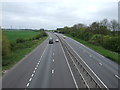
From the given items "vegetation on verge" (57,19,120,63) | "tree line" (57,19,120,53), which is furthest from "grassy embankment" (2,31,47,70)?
"tree line" (57,19,120,53)

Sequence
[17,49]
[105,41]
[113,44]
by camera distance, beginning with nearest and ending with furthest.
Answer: [113,44] < [105,41] < [17,49]

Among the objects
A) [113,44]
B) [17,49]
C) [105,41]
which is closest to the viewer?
[113,44]

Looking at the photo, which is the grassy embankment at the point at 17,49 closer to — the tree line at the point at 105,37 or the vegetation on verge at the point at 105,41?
the vegetation on verge at the point at 105,41

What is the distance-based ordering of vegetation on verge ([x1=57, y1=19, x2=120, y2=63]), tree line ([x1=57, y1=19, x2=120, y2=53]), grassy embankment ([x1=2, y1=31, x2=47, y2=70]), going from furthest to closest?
tree line ([x1=57, y1=19, x2=120, y2=53])
vegetation on verge ([x1=57, y1=19, x2=120, y2=63])
grassy embankment ([x1=2, y1=31, x2=47, y2=70])

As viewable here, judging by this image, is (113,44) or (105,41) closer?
(113,44)

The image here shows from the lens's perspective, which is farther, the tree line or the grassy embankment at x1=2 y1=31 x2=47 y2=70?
the tree line

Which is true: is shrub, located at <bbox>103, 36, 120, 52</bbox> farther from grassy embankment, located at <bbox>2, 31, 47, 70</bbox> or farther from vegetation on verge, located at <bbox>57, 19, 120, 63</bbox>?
grassy embankment, located at <bbox>2, 31, 47, 70</bbox>

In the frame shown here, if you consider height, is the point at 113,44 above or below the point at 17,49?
above

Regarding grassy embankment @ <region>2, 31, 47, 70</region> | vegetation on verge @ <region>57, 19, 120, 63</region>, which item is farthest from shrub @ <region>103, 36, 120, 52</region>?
grassy embankment @ <region>2, 31, 47, 70</region>

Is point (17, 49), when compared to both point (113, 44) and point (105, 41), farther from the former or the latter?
point (113, 44)

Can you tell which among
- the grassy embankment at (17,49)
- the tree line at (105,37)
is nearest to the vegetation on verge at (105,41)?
the tree line at (105,37)

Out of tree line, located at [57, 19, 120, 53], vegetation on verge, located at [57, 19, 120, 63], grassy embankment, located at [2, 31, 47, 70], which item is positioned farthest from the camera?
tree line, located at [57, 19, 120, 53]

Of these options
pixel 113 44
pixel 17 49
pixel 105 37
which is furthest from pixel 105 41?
pixel 17 49

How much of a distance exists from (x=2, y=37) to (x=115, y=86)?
1889cm
